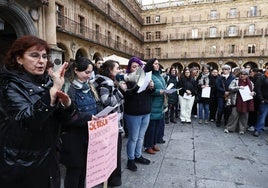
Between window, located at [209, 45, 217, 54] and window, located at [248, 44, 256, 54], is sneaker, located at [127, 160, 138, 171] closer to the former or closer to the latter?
window, located at [209, 45, 217, 54]

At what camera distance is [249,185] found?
304 cm

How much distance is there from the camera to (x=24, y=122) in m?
1.26

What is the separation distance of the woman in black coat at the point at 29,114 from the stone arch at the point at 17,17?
9556 millimetres

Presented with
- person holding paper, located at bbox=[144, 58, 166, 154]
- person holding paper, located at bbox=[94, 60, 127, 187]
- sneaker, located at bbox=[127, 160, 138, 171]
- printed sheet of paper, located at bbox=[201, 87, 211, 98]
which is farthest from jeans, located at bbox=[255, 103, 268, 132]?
person holding paper, located at bbox=[94, 60, 127, 187]

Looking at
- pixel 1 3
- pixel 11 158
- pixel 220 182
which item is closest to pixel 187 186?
pixel 220 182

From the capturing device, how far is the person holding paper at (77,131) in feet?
7.14

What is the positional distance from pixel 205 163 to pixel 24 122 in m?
3.38

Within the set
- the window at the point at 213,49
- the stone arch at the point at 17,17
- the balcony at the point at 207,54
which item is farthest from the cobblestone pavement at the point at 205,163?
the window at the point at 213,49

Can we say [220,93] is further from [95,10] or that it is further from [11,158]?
[95,10]

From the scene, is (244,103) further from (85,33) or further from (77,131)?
(85,33)

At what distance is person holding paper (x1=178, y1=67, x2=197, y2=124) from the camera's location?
689 centimetres

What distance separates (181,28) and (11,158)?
1410 inches

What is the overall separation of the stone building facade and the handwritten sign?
15.8 m

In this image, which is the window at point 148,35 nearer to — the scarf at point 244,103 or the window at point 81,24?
the window at point 81,24
